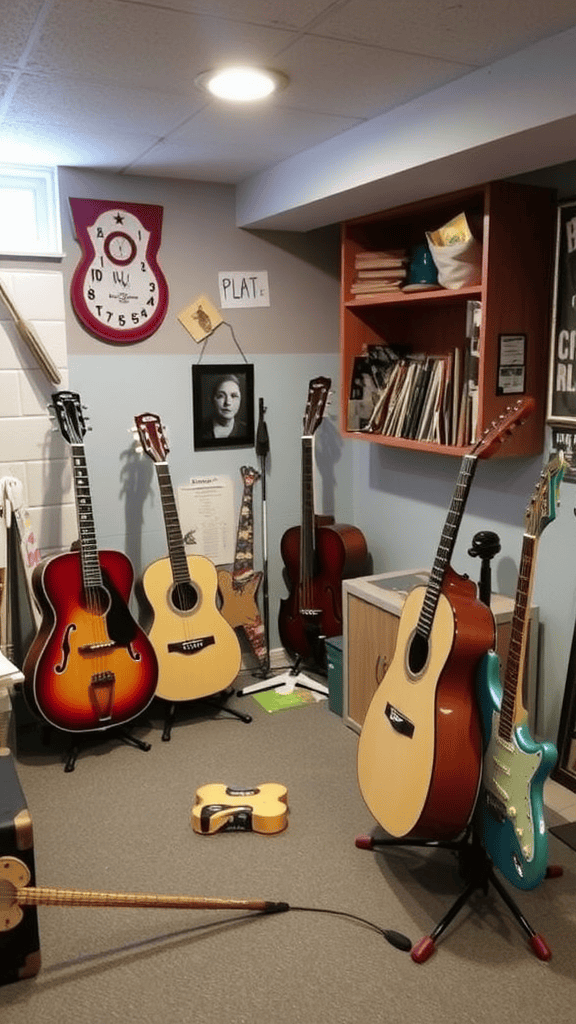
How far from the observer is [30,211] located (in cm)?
333

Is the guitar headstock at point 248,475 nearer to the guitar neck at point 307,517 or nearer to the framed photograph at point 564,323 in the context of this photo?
the guitar neck at point 307,517

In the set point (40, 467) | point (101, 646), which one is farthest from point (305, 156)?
point (101, 646)

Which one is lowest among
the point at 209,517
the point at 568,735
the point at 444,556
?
the point at 568,735

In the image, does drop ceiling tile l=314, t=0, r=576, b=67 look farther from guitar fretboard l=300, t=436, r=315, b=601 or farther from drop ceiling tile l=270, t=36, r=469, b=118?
guitar fretboard l=300, t=436, r=315, b=601

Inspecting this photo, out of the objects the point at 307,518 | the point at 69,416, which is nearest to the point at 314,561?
the point at 307,518

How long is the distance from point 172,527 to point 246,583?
1.94ft

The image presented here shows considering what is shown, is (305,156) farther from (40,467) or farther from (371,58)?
(40,467)

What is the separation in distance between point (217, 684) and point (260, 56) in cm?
226

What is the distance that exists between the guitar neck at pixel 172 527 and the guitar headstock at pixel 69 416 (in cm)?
35

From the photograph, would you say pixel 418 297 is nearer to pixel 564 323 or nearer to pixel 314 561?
pixel 564 323

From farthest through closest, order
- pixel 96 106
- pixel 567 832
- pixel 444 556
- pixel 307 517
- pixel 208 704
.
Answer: pixel 307 517, pixel 208 704, pixel 567 832, pixel 96 106, pixel 444 556

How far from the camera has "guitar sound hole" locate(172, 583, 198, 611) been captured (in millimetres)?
3338

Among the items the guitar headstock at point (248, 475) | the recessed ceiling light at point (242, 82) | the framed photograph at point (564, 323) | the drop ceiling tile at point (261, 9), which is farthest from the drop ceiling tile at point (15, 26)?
the guitar headstock at point (248, 475)

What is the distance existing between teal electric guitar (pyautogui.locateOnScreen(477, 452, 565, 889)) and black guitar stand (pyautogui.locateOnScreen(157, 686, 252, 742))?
1.42 metres
